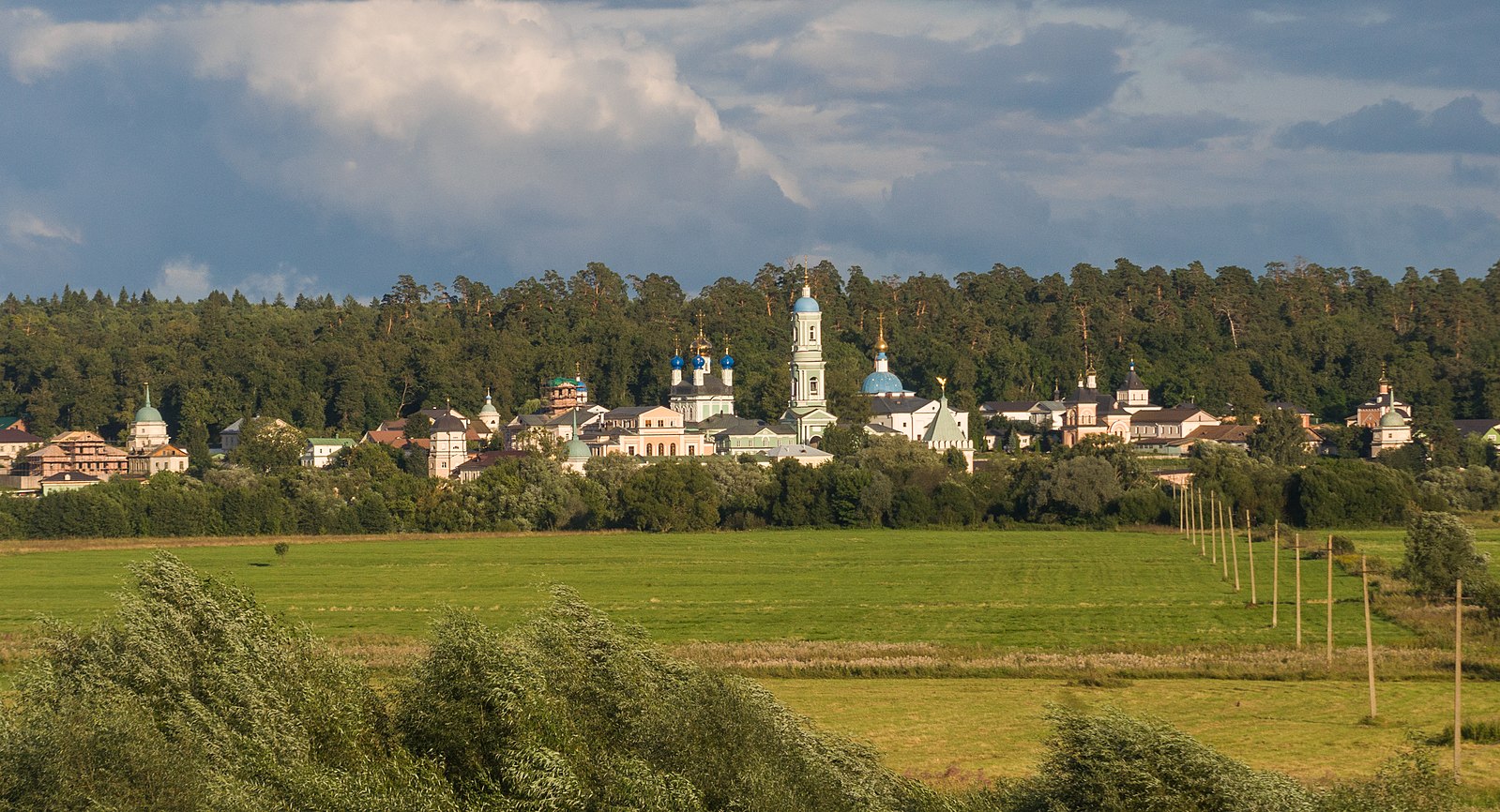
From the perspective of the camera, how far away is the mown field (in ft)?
102

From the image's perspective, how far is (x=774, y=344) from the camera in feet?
531

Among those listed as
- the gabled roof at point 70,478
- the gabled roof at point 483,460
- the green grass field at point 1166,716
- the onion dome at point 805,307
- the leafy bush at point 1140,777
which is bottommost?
the green grass field at point 1166,716

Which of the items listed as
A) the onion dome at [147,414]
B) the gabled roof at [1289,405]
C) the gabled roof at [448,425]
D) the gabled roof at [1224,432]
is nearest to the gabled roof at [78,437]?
the onion dome at [147,414]

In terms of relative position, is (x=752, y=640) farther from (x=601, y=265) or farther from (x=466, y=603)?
(x=601, y=265)

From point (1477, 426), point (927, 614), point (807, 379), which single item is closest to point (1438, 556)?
point (927, 614)

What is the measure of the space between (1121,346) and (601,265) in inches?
2006

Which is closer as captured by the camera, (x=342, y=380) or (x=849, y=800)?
(x=849, y=800)

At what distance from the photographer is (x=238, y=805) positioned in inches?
752

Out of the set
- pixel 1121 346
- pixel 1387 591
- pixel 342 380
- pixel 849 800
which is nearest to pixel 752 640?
pixel 1387 591

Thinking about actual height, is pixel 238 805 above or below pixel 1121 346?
below

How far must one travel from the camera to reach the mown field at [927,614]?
31203 millimetres

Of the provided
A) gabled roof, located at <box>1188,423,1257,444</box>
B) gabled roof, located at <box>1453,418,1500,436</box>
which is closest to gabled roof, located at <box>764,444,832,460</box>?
gabled roof, located at <box>1188,423,1257,444</box>

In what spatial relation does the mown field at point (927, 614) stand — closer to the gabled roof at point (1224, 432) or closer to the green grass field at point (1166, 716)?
the green grass field at point (1166, 716)

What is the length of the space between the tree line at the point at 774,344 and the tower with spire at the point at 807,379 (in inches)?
147
